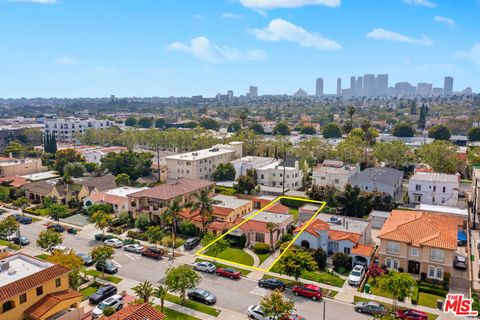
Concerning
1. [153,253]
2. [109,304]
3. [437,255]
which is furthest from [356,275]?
[109,304]

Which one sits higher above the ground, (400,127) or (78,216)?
(400,127)

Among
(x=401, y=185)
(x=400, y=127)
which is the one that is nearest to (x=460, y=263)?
(x=401, y=185)

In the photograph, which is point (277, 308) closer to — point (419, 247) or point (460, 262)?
point (419, 247)

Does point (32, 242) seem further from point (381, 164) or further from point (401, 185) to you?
point (381, 164)

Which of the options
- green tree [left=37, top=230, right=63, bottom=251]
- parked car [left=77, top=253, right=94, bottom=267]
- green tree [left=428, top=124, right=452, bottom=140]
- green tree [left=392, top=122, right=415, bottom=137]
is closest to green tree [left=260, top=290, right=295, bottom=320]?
parked car [left=77, top=253, right=94, bottom=267]

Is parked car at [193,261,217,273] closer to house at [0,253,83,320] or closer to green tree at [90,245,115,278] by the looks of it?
green tree at [90,245,115,278]

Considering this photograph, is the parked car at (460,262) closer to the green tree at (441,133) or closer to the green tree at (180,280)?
the green tree at (180,280)
